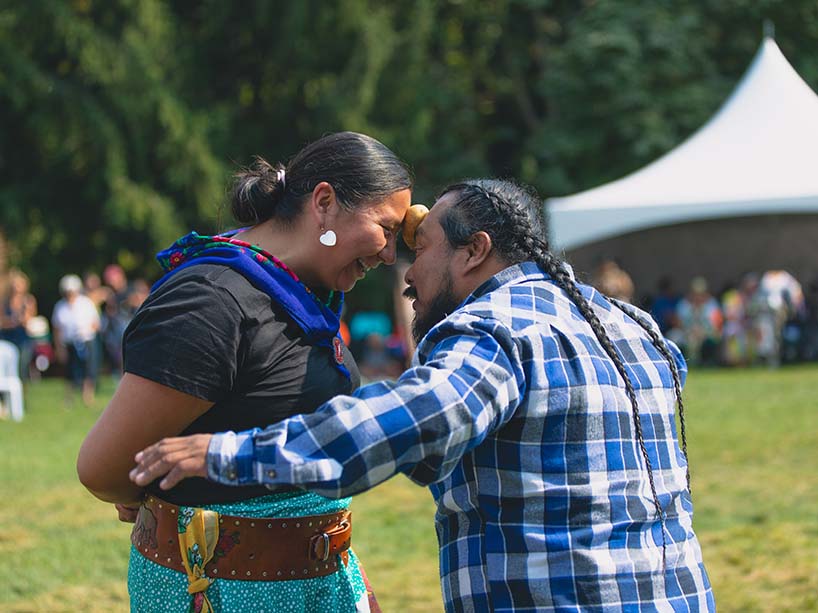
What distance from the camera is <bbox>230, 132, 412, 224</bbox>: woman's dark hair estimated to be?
7.67 feet

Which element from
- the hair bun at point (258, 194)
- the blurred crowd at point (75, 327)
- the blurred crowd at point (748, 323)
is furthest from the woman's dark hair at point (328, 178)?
the blurred crowd at point (748, 323)

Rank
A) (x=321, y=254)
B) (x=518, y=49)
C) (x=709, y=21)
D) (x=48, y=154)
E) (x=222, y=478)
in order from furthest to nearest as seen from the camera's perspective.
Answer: (x=518, y=49) < (x=709, y=21) < (x=48, y=154) < (x=321, y=254) < (x=222, y=478)

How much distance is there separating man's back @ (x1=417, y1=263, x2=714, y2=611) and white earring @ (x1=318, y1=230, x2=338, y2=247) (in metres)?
0.43

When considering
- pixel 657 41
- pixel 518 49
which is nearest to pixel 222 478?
Result: pixel 657 41

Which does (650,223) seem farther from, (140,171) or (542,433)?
(542,433)

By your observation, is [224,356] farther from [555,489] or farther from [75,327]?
[75,327]

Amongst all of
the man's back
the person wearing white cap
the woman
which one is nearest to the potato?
the woman

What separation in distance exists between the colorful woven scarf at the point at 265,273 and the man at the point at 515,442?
0.25m

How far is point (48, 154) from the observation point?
779 inches

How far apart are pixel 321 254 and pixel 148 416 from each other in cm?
53

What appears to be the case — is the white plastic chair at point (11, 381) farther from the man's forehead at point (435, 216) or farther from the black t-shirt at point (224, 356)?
the man's forehead at point (435, 216)

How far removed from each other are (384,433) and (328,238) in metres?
0.68

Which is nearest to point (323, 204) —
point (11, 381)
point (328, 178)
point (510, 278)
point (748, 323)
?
point (328, 178)

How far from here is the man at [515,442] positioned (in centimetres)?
179
